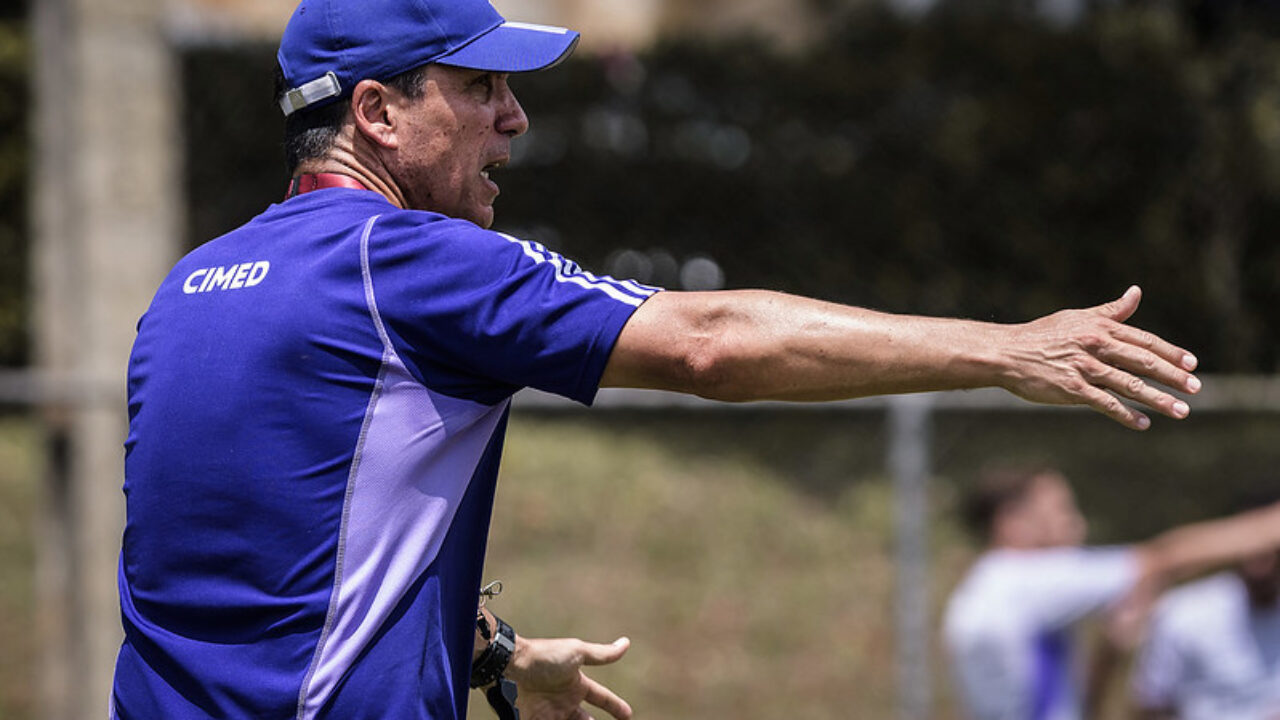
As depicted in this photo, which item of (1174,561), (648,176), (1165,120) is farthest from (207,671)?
(1165,120)

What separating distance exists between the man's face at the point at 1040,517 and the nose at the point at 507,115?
447 centimetres

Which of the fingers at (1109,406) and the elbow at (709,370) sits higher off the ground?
the fingers at (1109,406)

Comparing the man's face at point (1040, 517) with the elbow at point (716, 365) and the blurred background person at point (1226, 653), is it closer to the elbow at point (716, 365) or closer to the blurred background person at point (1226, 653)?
the blurred background person at point (1226, 653)

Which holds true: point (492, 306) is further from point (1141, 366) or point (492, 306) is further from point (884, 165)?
point (884, 165)

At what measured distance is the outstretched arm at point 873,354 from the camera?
7.78ft

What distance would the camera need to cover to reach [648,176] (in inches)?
462

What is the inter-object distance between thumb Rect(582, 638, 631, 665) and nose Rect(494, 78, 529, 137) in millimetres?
982

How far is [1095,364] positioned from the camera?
236 centimetres

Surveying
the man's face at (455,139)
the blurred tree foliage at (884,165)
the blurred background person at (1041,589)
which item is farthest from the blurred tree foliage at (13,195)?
the man's face at (455,139)

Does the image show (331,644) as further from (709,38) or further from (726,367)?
(709,38)

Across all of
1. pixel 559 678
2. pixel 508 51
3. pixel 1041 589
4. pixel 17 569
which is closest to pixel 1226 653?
pixel 1041 589

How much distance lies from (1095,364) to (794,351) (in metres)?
0.43

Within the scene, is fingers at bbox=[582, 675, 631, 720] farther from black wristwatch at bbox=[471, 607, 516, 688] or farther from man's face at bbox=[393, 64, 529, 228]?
man's face at bbox=[393, 64, 529, 228]

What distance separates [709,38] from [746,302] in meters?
9.87
